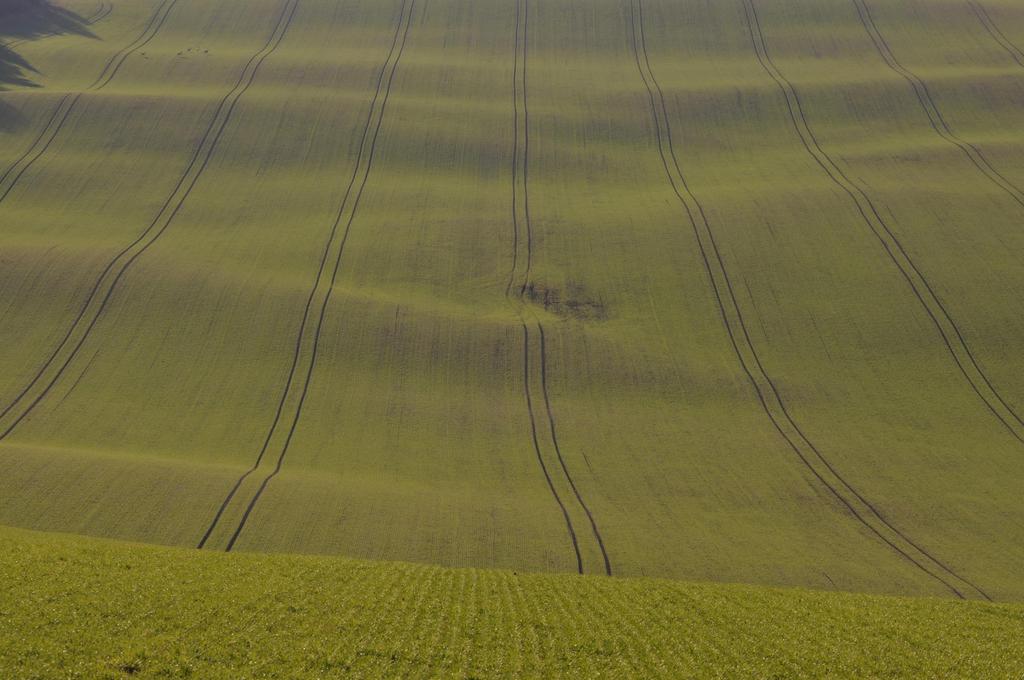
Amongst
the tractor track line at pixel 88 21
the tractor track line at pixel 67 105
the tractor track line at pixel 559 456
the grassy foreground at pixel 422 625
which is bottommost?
the tractor track line at pixel 559 456

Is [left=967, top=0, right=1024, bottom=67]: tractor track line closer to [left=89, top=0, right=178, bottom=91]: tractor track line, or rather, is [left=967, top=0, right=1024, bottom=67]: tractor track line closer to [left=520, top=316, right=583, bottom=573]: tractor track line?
[left=520, top=316, right=583, bottom=573]: tractor track line

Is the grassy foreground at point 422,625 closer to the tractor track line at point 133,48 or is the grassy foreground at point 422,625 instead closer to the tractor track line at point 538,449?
the tractor track line at point 538,449

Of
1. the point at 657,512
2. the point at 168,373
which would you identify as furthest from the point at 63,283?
the point at 657,512

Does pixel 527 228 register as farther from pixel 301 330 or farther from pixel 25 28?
pixel 25 28

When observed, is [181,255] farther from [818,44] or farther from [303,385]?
[818,44]

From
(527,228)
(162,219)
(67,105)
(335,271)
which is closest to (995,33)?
(527,228)

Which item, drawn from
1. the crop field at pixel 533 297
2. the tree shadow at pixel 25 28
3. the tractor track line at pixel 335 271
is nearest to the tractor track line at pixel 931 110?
the crop field at pixel 533 297

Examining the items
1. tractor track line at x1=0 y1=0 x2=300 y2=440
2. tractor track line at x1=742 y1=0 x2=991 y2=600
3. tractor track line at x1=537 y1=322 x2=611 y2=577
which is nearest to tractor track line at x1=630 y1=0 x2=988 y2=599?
tractor track line at x1=742 y1=0 x2=991 y2=600
